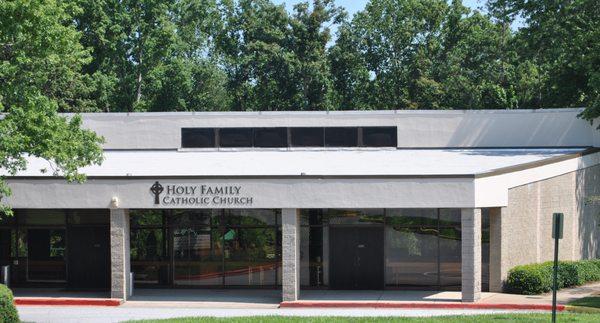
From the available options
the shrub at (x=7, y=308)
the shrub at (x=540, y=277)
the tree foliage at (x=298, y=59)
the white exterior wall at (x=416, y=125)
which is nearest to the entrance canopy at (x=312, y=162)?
the white exterior wall at (x=416, y=125)

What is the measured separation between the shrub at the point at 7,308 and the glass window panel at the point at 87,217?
33.5ft

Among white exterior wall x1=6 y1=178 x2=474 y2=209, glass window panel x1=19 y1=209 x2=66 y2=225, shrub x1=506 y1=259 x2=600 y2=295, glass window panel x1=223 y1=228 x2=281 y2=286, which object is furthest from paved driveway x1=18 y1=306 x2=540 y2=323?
glass window panel x1=19 y1=209 x2=66 y2=225

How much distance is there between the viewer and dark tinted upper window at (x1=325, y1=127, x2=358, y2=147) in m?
43.1

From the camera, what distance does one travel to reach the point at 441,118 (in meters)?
43.7

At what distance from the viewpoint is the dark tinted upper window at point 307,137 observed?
43.2 meters

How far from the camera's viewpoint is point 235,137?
43406 millimetres

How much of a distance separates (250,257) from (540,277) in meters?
10.3

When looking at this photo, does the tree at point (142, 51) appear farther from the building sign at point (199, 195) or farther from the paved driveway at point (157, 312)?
the paved driveway at point (157, 312)

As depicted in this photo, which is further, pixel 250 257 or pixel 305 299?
pixel 250 257

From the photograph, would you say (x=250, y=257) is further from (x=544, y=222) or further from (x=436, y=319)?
(x=436, y=319)

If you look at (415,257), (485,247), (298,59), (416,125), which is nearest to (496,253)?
(485,247)

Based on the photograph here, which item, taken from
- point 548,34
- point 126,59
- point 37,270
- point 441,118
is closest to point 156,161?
point 37,270

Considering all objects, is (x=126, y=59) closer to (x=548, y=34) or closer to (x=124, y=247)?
(x=548, y=34)

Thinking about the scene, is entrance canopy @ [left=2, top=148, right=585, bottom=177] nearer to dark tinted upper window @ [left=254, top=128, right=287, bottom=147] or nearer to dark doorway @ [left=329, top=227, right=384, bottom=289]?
dark tinted upper window @ [left=254, top=128, right=287, bottom=147]
